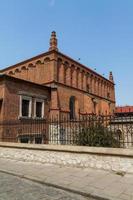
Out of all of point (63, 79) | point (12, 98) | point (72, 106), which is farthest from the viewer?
point (72, 106)

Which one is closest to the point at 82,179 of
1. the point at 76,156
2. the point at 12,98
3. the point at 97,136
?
the point at 76,156

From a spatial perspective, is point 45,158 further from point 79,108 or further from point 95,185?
point 79,108

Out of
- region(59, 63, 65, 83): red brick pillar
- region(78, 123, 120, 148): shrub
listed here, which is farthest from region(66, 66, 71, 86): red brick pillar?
region(78, 123, 120, 148): shrub

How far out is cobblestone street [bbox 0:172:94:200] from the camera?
5715 millimetres

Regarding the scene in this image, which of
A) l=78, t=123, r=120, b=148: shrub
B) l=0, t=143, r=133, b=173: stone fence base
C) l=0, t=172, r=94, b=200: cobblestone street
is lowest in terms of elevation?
l=0, t=172, r=94, b=200: cobblestone street

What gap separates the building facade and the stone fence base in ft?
34.7

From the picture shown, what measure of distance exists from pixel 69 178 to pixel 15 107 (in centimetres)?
1107

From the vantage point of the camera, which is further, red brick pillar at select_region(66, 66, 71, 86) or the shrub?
red brick pillar at select_region(66, 66, 71, 86)

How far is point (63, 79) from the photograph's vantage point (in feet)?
81.8

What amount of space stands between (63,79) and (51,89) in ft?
10.1

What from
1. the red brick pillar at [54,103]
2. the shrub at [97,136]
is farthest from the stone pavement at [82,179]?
the red brick pillar at [54,103]

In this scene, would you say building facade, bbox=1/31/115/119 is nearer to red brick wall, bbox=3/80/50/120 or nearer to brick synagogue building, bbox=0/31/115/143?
brick synagogue building, bbox=0/31/115/143

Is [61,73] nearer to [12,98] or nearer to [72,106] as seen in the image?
[72,106]

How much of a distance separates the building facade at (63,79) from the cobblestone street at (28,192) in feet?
48.0
